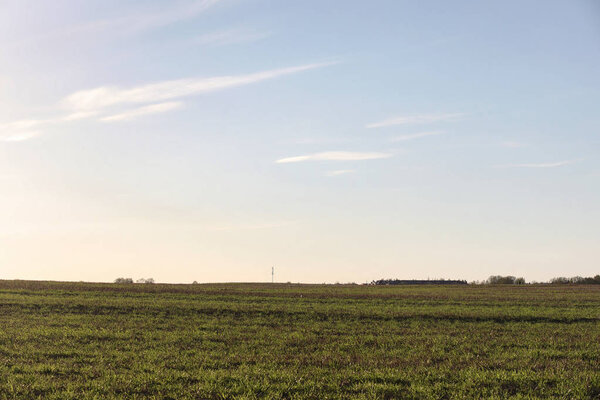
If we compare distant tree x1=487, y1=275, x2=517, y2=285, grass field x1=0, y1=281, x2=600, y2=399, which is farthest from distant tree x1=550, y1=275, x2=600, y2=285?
grass field x1=0, y1=281, x2=600, y2=399

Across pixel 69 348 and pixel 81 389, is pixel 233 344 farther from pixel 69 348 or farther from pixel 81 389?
pixel 81 389

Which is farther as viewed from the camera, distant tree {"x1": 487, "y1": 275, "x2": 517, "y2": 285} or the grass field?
distant tree {"x1": 487, "y1": 275, "x2": 517, "y2": 285}

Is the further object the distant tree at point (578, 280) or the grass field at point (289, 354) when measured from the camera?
the distant tree at point (578, 280)

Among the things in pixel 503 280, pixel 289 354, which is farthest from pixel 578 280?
pixel 289 354

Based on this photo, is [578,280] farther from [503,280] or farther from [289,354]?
[289,354]

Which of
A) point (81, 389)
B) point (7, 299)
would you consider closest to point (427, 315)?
point (81, 389)

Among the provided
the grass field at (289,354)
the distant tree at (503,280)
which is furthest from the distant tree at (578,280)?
the grass field at (289,354)

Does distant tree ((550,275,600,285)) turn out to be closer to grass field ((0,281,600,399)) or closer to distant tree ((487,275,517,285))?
distant tree ((487,275,517,285))

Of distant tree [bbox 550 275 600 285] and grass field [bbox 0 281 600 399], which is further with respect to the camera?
distant tree [bbox 550 275 600 285]

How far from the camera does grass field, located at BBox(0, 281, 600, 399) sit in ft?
52.1

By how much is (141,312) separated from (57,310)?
5.82m

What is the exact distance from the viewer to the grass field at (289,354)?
15883mm

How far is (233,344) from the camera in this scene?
24312mm

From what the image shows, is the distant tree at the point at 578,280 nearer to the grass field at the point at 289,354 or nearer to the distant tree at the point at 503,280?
the distant tree at the point at 503,280
